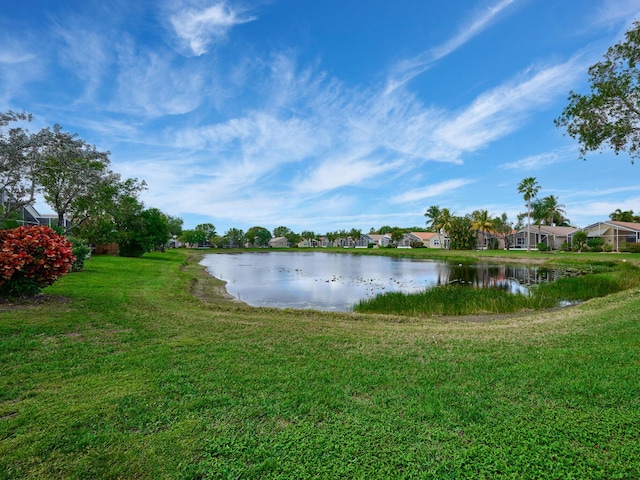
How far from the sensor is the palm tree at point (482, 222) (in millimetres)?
64125

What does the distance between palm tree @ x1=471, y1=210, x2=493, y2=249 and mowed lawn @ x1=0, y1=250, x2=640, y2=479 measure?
207 ft

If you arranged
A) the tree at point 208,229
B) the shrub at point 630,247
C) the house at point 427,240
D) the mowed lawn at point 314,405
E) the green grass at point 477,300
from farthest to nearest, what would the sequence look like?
1. the tree at point 208,229
2. the house at point 427,240
3. the shrub at point 630,247
4. the green grass at point 477,300
5. the mowed lawn at point 314,405

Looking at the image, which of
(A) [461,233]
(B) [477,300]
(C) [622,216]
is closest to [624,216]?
(C) [622,216]

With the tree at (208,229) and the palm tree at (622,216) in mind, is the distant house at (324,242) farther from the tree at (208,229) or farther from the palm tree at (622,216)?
the palm tree at (622,216)

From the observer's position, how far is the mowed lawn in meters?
2.70

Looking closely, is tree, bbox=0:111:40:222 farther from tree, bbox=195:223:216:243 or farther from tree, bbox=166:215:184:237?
tree, bbox=195:223:216:243

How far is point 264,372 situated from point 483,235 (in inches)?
2969

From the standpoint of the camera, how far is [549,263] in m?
37.0

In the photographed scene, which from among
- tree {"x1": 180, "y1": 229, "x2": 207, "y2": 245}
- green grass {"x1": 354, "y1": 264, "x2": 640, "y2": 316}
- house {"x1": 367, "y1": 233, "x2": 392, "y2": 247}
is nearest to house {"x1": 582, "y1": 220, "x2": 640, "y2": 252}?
green grass {"x1": 354, "y1": 264, "x2": 640, "y2": 316}

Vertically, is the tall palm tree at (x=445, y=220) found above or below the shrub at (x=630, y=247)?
above

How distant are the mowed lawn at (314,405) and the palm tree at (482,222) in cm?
6317

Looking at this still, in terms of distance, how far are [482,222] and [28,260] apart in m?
68.3

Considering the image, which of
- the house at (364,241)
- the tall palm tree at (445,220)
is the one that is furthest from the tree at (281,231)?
the tall palm tree at (445,220)

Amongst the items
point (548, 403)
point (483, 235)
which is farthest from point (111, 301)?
point (483, 235)
